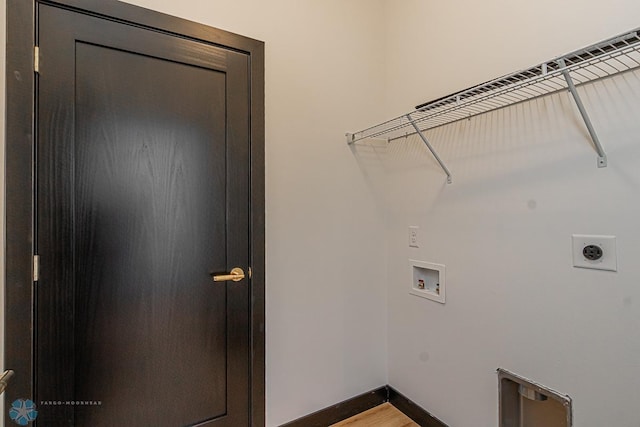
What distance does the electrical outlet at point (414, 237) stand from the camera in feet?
6.03

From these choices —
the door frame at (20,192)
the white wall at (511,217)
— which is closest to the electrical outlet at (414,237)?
the white wall at (511,217)

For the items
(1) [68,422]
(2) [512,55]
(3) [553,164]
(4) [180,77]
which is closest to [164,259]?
(1) [68,422]

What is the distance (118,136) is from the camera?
1280mm

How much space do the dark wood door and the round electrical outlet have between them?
1.41 metres

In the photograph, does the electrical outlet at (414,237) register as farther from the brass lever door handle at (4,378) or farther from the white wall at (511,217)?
the brass lever door handle at (4,378)

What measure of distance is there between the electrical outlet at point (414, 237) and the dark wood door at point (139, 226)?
98 cm

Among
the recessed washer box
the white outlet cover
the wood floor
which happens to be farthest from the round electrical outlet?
the wood floor

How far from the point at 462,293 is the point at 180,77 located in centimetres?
172

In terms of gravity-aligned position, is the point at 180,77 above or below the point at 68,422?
above

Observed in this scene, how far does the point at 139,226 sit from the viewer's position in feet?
4.33

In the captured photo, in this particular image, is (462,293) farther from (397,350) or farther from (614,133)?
(614,133)

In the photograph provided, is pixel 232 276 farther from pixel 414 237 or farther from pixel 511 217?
pixel 511 217

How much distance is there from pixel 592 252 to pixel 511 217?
1.02 feet

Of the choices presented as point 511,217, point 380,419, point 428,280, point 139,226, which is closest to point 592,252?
point 511,217
